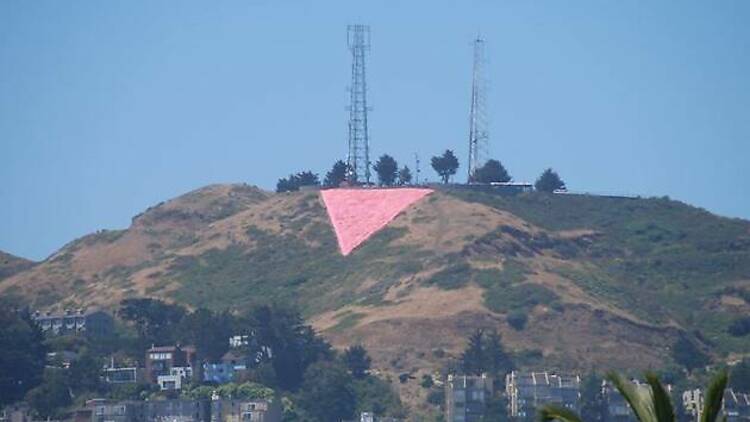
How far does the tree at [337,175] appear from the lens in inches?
6324

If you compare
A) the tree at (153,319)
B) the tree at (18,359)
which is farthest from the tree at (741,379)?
the tree at (18,359)

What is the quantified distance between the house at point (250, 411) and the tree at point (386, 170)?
46334mm

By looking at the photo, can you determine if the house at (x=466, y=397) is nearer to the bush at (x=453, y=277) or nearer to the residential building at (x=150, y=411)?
the residential building at (x=150, y=411)

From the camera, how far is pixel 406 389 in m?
121

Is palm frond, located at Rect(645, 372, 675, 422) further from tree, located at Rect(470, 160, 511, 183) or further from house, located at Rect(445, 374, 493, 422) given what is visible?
tree, located at Rect(470, 160, 511, 183)

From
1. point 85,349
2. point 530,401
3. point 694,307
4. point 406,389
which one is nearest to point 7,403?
point 85,349

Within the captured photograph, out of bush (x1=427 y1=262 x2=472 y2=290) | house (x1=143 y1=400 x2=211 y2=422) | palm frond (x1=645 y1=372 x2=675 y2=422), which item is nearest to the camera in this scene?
palm frond (x1=645 y1=372 x2=675 y2=422)

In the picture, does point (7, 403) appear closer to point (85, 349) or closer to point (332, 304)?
point (85, 349)

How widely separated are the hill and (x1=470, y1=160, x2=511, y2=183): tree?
320 cm

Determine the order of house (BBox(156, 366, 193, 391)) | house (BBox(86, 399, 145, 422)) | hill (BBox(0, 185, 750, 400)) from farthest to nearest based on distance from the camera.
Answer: hill (BBox(0, 185, 750, 400))
house (BBox(156, 366, 193, 391))
house (BBox(86, 399, 145, 422))

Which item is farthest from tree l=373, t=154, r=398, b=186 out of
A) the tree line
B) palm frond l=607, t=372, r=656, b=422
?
palm frond l=607, t=372, r=656, b=422

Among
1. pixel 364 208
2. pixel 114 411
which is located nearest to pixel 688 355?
pixel 114 411

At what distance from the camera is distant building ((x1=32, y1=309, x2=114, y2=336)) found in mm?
138125

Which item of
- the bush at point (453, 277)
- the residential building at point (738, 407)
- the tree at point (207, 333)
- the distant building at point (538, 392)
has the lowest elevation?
the residential building at point (738, 407)
